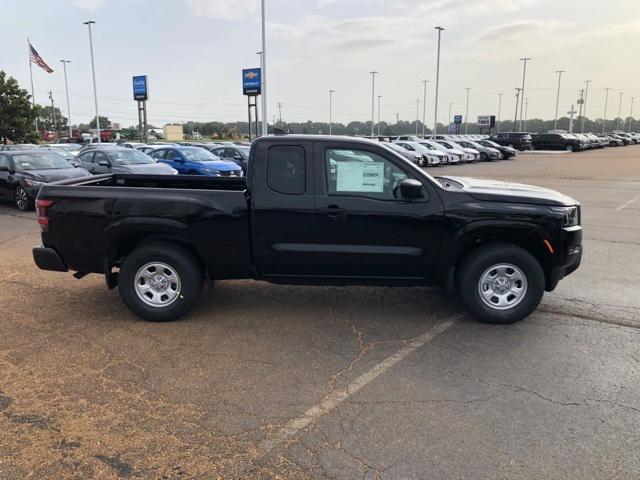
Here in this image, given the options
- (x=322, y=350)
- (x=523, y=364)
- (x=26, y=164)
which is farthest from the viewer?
(x=26, y=164)

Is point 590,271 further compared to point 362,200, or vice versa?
point 590,271

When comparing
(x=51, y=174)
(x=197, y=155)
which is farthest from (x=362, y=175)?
(x=197, y=155)

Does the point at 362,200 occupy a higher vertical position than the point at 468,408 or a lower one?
higher

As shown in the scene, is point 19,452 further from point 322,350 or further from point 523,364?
point 523,364

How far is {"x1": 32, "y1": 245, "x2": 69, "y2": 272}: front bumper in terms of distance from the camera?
17.8 feet

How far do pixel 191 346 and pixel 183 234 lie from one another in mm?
1119

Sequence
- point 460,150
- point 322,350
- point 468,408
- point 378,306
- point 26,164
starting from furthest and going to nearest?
1. point 460,150
2. point 26,164
3. point 378,306
4. point 322,350
5. point 468,408

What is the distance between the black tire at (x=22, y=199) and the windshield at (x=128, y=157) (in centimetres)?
348

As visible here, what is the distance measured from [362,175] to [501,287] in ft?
5.71

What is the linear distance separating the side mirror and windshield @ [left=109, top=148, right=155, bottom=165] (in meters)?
13.9

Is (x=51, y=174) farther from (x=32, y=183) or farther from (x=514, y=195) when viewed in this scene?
A: (x=514, y=195)

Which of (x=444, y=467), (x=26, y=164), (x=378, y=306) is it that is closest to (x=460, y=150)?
(x=26, y=164)

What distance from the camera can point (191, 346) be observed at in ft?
15.5

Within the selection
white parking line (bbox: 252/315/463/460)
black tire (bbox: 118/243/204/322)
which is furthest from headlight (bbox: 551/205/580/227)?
black tire (bbox: 118/243/204/322)
